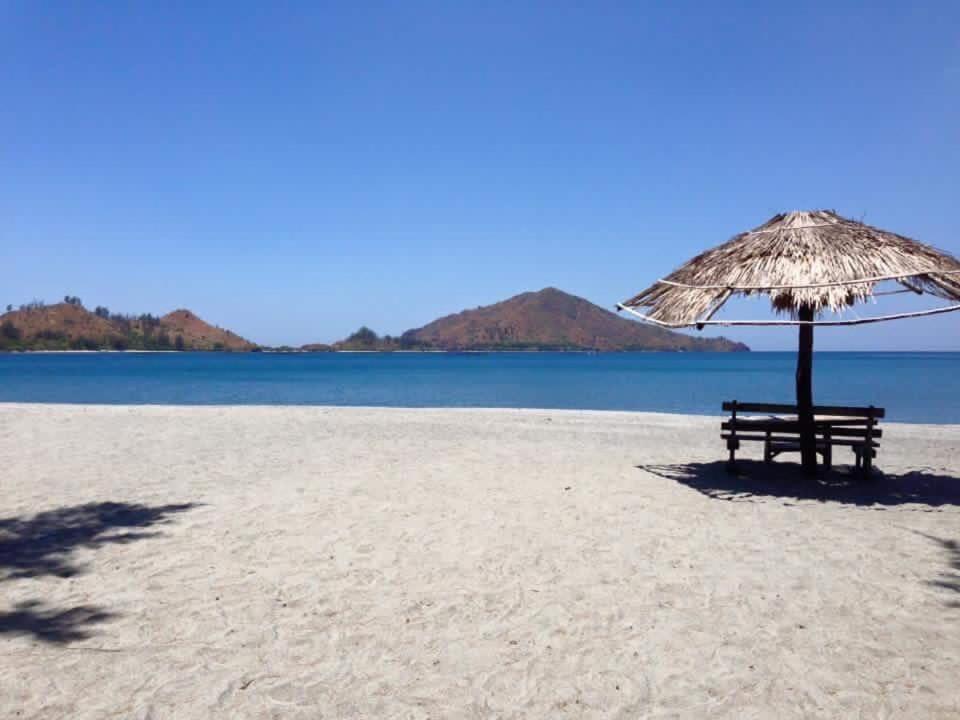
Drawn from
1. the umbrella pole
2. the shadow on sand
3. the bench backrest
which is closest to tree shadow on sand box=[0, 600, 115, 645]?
the shadow on sand

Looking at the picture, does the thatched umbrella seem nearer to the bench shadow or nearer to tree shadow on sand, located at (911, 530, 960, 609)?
the bench shadow

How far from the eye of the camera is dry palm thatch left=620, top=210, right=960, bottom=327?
8086mm

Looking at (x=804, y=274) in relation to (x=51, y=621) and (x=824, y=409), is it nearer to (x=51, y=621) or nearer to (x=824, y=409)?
(x=824, y=409)

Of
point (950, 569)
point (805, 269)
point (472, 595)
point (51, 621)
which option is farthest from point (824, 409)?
point (51, 621)

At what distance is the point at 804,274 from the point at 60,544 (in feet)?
28.4

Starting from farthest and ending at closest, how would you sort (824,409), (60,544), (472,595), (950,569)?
(824,409) < (60,544) < (950,569) < (472,595)

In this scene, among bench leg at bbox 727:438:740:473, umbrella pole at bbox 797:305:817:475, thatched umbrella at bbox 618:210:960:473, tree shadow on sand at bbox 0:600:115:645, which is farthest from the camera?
bench leg at bbox 727:438:740:473

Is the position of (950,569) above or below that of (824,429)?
below

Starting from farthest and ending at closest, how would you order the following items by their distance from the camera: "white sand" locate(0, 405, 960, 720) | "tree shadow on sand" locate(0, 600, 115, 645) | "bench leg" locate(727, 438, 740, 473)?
"bench leg" locate(727, 438, 740, 473) → "tree shadow on sand" locate(0, 600, 115, 645) → "white sand" locate(0, 405, 960, 720)

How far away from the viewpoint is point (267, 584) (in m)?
5.18

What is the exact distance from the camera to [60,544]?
6145mm

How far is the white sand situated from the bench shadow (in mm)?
74

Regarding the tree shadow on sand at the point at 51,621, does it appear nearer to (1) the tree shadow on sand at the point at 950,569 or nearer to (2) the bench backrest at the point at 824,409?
(1) the tree shadow on sand at the point at 950,569

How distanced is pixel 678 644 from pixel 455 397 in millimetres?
36270
